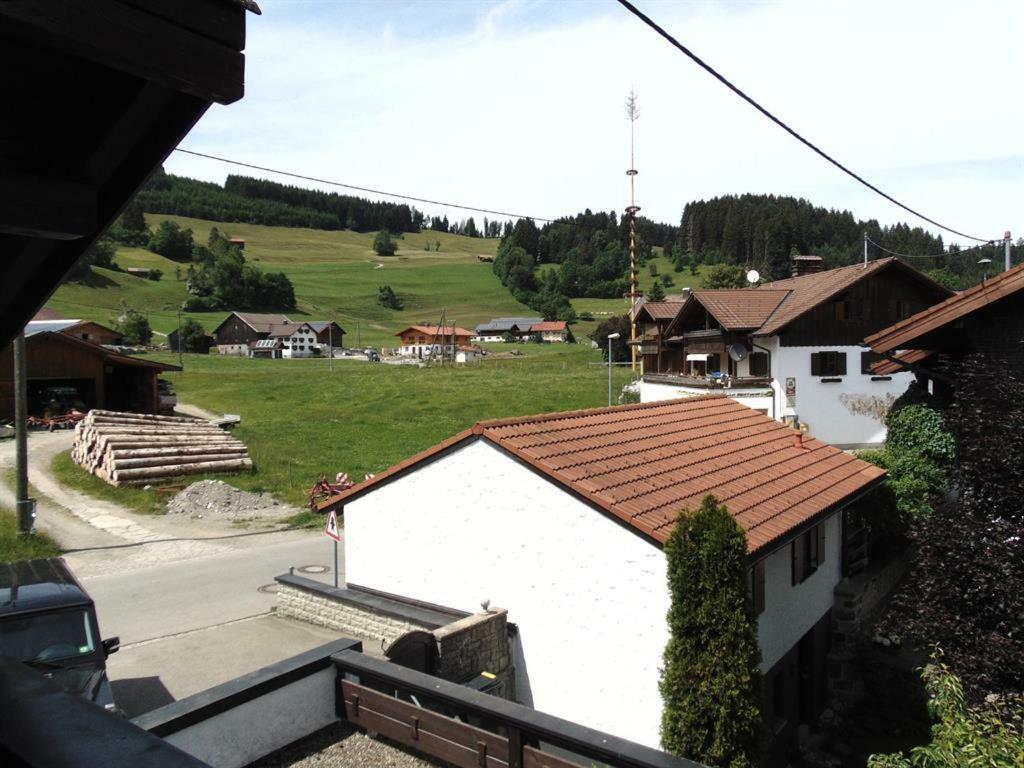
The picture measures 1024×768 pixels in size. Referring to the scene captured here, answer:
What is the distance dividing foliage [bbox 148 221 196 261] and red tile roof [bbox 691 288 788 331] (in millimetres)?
116183

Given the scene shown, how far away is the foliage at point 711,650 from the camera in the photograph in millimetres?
8445

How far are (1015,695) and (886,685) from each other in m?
7.09

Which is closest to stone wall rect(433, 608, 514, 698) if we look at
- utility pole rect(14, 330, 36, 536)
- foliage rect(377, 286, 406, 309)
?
utility pole rect(14, 330, 36, 536)

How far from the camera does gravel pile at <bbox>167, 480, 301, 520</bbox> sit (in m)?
21.6

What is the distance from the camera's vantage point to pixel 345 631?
1223cm

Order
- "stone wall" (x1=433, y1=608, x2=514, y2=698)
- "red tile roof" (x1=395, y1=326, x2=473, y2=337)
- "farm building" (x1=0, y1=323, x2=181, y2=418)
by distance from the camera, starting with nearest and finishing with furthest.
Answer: "stone wall" (x1=433, y1=608, x2=514, y2=698)
"farm building" (x1=0, y1=323, x2=181, y2=418)
"red tile roof" (x1=395, y1=326, x2=473, y2=337)

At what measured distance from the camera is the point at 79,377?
34.3m

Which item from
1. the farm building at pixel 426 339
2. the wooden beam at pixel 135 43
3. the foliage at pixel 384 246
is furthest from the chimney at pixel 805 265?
the foliage at pixel 384 246

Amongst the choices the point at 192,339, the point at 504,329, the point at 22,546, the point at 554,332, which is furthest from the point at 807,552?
the point at 504,329

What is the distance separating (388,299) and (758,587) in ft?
397

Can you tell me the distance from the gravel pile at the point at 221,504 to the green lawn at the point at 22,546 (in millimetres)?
4032

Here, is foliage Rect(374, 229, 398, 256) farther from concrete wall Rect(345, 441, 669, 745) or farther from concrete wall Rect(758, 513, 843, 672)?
concrete wall Rect(758, 513, 843, 672)

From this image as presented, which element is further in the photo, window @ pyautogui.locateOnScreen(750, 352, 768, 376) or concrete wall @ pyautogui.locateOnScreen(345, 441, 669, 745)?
window @ pyautogui.locateOnScreen(750, 352, 768, 376)

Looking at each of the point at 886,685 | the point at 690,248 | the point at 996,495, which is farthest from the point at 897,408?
the point at 690,248
